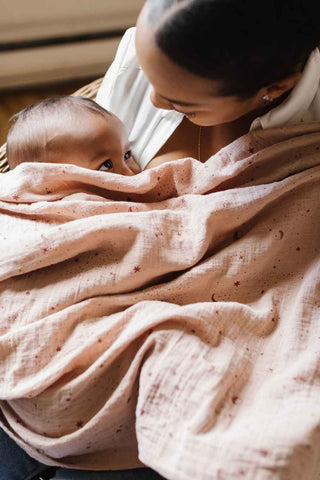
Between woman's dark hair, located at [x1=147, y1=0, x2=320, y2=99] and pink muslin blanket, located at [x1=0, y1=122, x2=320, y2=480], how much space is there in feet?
0.68

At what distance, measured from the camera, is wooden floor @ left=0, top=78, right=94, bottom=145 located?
1.78 metres

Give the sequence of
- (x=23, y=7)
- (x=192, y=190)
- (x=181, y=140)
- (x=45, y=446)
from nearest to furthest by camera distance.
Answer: (x=45, y=446) → (x=192, y=190) → (x=181, y=140) → (x=23, y=7)

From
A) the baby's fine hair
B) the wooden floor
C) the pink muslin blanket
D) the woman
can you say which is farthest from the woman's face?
the wooden floor

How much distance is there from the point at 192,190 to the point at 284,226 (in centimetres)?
16

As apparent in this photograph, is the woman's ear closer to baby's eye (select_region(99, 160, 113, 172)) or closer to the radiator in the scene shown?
baby's eye (select_region(99, 160, 113, 172))

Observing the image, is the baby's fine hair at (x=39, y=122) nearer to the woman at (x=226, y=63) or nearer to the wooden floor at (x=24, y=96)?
the woman at (x=226, y=63)

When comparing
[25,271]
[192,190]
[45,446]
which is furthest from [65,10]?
[45,446]

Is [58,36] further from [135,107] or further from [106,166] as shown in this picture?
[106,166]

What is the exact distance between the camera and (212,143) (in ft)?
3.15

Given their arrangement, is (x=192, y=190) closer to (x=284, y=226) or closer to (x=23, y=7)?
(x=284, y=226)

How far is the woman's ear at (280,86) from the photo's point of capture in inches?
27.6

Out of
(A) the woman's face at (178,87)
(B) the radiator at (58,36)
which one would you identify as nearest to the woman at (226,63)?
(A) the woman's face at (178,87)

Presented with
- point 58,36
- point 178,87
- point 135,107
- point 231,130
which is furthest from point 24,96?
point 178,87

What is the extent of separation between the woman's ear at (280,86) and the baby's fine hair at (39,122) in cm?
34
